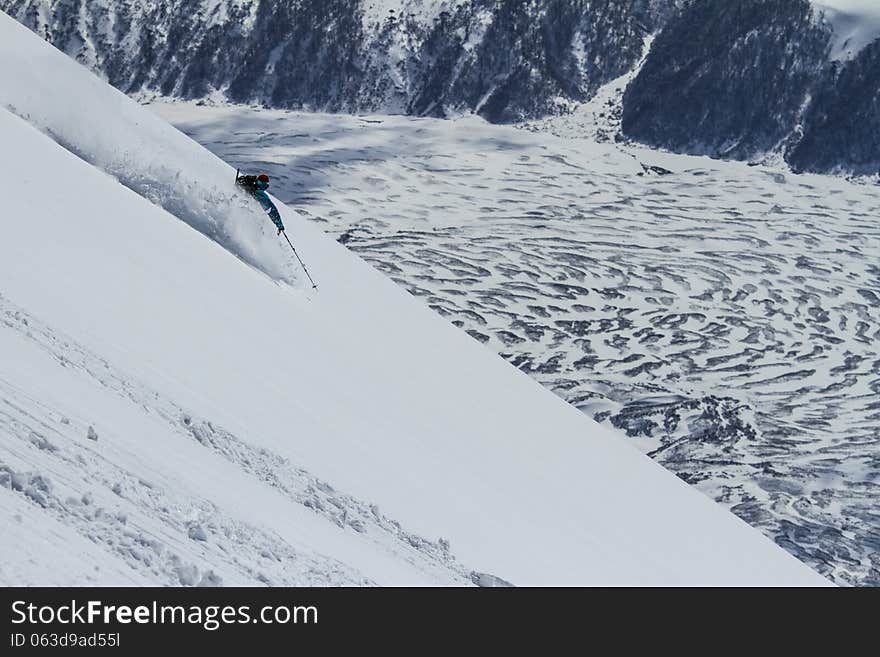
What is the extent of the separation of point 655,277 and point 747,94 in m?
77.7

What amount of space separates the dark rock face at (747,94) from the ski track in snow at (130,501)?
17327cm

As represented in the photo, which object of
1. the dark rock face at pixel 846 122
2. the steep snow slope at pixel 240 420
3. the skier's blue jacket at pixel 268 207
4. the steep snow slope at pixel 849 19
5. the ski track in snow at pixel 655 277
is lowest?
the ski track in snow at pixel 655 277

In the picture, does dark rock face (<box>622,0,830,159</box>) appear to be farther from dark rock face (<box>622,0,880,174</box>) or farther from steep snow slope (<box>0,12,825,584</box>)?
steep snow slope (<box>0,12,825,584</box>)

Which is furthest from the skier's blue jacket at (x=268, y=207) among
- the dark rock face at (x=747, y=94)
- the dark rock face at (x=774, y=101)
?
the dark rock face at (x=747, y=94)

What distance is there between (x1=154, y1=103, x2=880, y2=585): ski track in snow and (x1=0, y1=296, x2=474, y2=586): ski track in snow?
151 feet

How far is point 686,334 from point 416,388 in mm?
83276

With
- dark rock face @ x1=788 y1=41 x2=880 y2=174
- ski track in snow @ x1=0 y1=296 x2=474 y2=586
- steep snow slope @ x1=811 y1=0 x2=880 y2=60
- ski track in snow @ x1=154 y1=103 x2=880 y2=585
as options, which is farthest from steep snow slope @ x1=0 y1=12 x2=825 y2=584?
steep snow slope @ x1=811 y1=0 x2=880 y2=60

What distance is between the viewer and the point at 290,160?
155 m

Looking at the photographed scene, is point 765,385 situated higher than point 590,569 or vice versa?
point 590,569

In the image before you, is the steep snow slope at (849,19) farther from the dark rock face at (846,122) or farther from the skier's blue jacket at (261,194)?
the skier's blue jacket at (261,194)

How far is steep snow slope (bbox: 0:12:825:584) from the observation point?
10.5 meters

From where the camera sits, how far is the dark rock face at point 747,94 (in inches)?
7239

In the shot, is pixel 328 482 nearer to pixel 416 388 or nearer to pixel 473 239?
pixel 416 388
